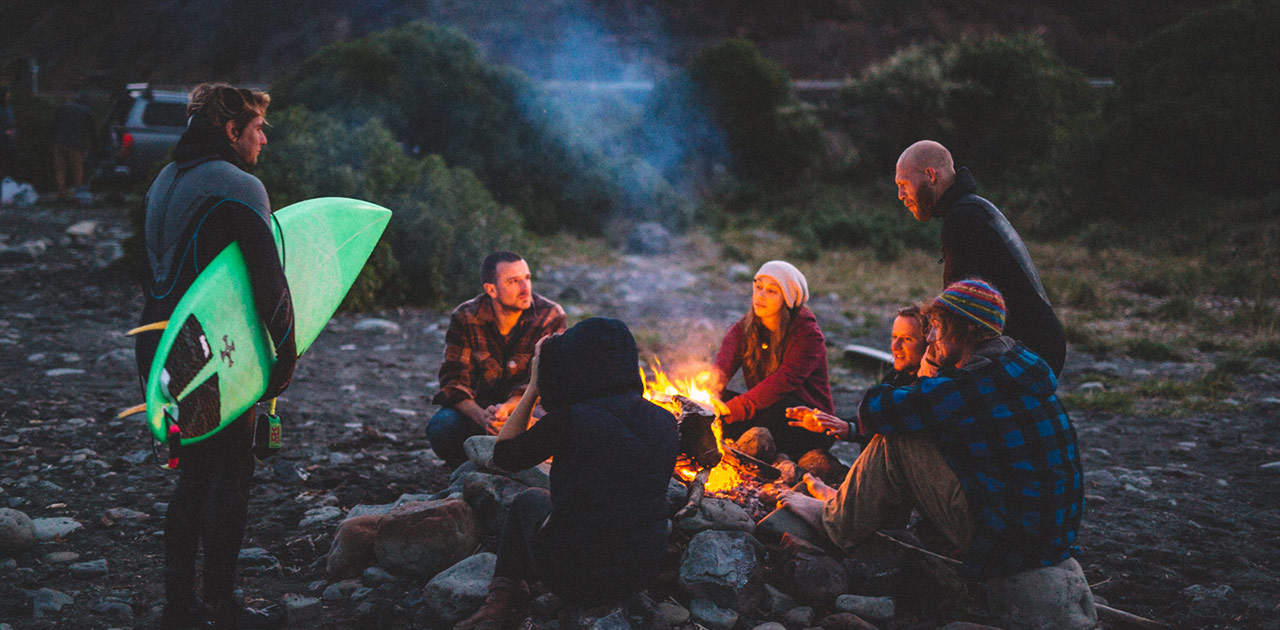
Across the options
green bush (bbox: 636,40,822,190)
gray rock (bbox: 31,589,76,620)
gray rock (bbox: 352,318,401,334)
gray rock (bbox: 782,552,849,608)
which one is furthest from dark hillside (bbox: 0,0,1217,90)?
gray rock (bbox: 31,589,76,620)

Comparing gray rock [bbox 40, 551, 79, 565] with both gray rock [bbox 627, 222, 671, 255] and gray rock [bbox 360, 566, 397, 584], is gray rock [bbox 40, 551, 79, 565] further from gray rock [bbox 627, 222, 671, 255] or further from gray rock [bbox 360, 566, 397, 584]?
gray rock [bbox 627, 222, 671, 255]

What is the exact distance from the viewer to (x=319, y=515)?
4.58 m

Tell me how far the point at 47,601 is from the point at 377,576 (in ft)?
4.11

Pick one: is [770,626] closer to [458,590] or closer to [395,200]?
[458,590]

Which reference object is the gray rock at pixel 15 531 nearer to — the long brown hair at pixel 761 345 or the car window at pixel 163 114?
the long brown hair at pixel 761 345

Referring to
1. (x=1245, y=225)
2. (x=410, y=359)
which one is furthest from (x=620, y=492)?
(x=1245, y=225)

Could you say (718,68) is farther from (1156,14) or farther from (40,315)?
(1156,14)

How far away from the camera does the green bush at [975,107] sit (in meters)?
18.1

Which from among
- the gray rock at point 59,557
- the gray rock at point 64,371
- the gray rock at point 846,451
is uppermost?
the gray rock at point 59,557

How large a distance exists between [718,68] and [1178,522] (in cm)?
1538

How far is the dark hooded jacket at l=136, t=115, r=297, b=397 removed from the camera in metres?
3.05

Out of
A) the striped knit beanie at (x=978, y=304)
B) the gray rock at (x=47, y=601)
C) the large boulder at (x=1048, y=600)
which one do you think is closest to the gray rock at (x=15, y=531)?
the gray rock at (x=47, y=601)

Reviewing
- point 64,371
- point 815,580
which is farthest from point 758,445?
point 64,371

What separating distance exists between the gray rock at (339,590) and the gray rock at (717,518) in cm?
144
